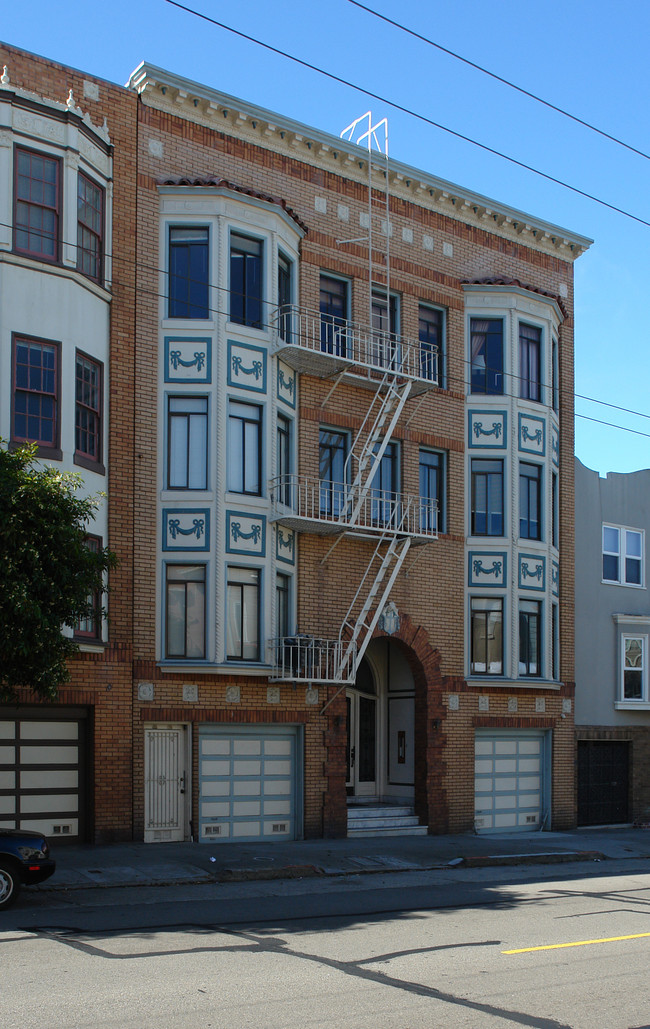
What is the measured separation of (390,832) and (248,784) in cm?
369

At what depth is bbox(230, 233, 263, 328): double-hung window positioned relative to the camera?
70.7 ft

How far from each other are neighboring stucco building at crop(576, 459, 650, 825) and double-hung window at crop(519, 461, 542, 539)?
7.55 ft

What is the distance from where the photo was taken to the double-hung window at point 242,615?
68.5 feet

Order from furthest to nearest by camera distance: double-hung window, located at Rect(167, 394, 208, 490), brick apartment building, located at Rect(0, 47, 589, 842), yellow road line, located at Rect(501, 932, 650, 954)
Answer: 1. double-hung window, located at Rect(167, 394, 208, 490)
2. brick apartment building, located at Rect(0, 47, 589, 842)
3. yellow road line, located at Rect(501, 932, 650, 954)

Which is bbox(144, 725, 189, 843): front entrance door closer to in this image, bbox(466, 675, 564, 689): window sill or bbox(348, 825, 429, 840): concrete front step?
bbox(348, 825, 429, 840): concrete front step

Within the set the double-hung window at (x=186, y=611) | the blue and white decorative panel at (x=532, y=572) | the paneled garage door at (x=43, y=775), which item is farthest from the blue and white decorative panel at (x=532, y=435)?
the paneled garage door at (x=43, y=775)

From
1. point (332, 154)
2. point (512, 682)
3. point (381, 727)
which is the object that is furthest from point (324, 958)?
point (332, 154)

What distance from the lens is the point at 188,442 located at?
20938 millimetres

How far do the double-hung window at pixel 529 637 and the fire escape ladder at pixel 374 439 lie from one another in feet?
17.2

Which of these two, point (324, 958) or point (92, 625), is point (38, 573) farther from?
point (324, 958)

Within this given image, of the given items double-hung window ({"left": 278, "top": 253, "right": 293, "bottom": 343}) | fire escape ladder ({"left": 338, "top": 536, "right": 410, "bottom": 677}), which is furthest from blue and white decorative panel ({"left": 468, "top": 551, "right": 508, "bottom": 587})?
double-hung window ({"left": 278, "top": 253, "right": 293, "bottom": 343})

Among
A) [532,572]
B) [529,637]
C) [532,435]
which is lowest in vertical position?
[529,637]

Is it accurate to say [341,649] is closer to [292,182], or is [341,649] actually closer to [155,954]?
[292,182]

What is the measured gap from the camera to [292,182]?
2327 cm
